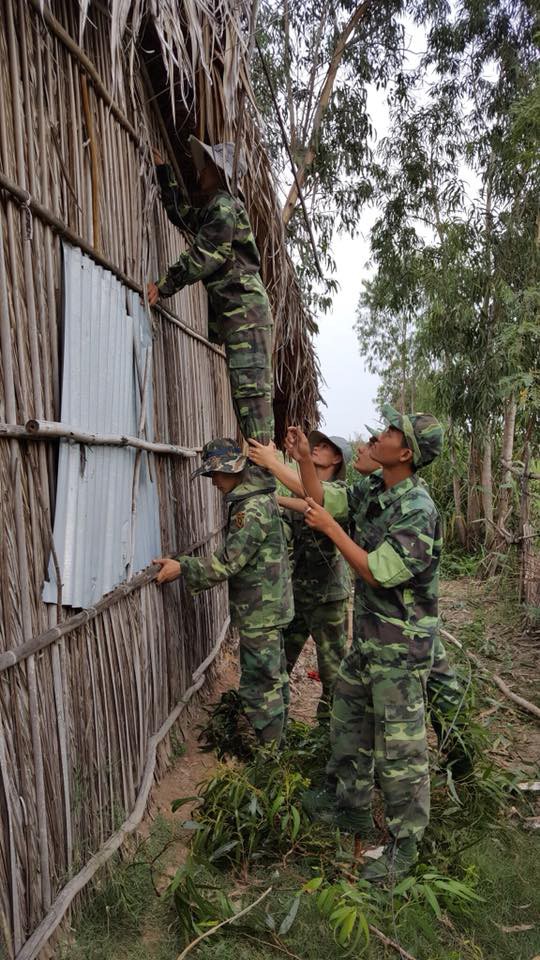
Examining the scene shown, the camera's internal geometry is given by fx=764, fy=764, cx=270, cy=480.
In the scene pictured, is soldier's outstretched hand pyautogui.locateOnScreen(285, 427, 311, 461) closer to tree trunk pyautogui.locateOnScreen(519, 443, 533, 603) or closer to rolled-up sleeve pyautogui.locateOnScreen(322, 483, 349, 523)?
rolled-up sleeve pyautogui.locateOnScreen(322, 483, 349, 523)

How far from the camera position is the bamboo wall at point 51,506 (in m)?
1.95

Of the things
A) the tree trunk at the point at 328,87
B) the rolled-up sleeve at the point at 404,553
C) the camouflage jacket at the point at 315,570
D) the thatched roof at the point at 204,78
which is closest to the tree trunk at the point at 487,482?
the tree trunk at the point at 328,87

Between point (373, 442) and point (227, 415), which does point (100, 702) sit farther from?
point (227, 415)

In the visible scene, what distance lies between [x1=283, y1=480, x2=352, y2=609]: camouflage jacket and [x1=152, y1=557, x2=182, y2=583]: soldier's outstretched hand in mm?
923

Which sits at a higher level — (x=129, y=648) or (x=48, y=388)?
(x=48, y=388)

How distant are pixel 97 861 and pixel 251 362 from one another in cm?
224

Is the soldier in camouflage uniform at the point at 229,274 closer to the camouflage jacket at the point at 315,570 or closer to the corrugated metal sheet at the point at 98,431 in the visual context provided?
the corrugated metal sheet at the point at 98,431

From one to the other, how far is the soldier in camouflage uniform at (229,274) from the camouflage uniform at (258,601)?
0.33 metres

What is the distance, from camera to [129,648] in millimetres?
2957

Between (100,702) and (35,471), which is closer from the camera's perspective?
(35,471)

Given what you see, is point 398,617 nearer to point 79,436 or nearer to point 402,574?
point 402,574

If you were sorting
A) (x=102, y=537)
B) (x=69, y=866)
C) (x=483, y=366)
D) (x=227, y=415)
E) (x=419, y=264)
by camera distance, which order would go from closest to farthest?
(x=69, y=866)
(x=102, y=537)
(x=227, y=415)
(x=483, y=366)
(x=419, y=264)

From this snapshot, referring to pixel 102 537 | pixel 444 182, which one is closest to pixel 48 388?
pixel 102 537

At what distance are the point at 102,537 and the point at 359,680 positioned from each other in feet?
3.79
